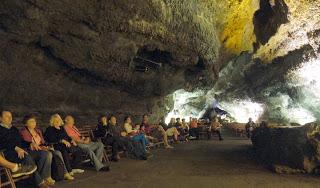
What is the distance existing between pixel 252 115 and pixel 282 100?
269 cm

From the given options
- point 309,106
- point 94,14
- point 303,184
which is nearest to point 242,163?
point 303,184

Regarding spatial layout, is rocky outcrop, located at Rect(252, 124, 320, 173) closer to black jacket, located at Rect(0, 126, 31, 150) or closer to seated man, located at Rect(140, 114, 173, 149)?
seated man, located at Rect(140, 114, 173, 149)

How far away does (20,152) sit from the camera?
585cm

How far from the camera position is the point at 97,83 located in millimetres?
14000

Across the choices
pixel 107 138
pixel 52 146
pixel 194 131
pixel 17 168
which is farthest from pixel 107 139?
pixel 194 131

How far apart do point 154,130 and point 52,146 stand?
7233 millimetres

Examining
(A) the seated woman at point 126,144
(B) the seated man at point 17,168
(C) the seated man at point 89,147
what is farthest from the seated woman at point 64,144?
(A) the seated woman at point 126,144

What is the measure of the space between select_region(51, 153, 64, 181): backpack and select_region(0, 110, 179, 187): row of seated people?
0.21ft

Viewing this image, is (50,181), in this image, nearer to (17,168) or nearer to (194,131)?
(17,168)

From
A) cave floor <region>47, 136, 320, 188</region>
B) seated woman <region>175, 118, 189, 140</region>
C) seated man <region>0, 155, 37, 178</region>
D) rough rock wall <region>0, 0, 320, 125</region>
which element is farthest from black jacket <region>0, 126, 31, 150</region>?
seated woman <region>175, 118, 189, 140</region>

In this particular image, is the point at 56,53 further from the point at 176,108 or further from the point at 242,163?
the point at 176,108

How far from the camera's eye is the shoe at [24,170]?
553 centimetres

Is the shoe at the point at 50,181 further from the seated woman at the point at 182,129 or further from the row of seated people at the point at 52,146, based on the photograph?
the seated woman at the point at 182,129

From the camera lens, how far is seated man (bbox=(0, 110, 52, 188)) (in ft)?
19.1
